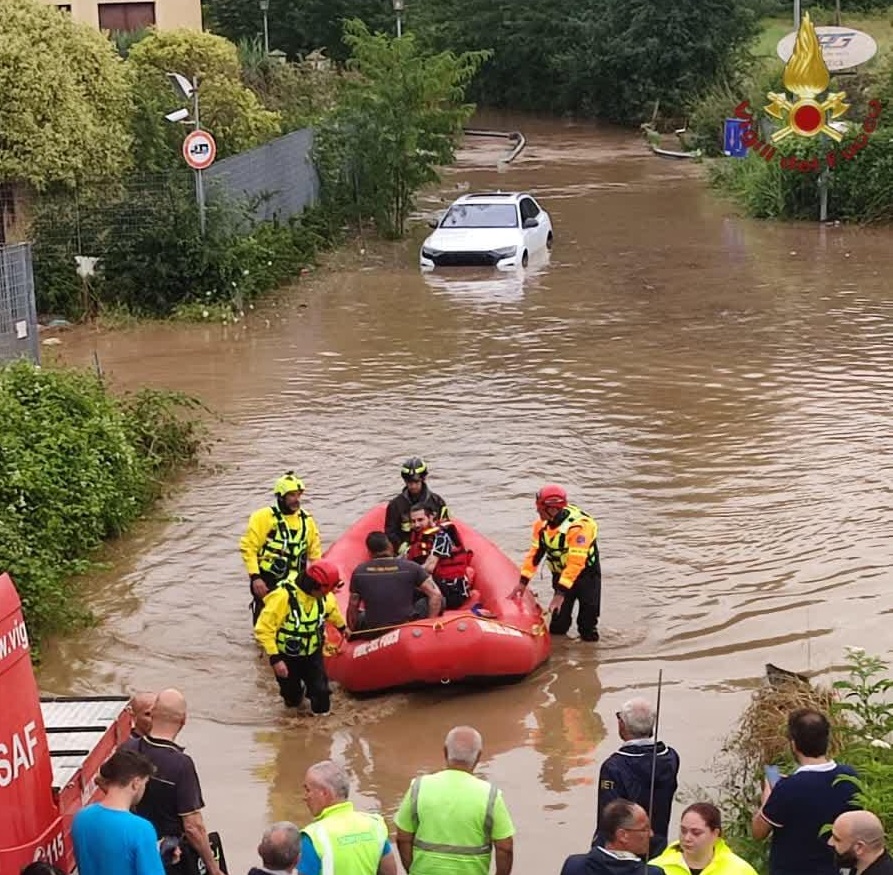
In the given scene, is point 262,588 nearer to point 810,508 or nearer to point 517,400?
point 810,508

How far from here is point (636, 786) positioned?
7266 mm

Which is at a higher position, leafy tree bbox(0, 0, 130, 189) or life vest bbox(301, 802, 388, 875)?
leafy tree bbox(0, 0, 130, 189)

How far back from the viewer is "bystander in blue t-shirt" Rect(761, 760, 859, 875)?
670cm

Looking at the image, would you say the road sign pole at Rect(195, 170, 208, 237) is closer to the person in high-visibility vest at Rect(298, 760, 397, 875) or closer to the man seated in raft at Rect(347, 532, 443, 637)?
the man seated in raft at Rect(347, 532, 443, 637)

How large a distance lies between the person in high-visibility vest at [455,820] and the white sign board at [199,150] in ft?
58.9

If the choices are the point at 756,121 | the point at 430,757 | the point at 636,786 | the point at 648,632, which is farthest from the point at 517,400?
the point at 756,121

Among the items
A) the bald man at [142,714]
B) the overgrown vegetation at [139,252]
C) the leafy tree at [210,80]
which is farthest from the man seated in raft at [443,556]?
the leafy tree at [210,80]

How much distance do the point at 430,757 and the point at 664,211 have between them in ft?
87.3

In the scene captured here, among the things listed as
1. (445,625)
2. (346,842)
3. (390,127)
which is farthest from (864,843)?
(390,127)

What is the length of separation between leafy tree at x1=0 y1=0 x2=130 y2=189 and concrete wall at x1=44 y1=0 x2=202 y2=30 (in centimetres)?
1497

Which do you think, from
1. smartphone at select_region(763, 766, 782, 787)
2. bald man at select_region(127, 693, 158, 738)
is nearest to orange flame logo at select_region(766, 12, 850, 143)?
smartphone at select_region(763, 766, 782, 787)

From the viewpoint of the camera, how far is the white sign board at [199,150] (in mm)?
23625

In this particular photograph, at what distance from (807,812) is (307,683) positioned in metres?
4.65

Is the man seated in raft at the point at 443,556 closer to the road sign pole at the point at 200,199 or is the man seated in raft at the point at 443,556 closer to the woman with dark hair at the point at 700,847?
the woman with dark hair at the point at 700,847
